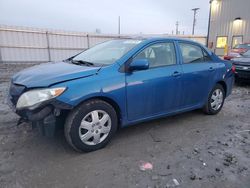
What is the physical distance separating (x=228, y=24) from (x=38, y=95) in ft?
66.2

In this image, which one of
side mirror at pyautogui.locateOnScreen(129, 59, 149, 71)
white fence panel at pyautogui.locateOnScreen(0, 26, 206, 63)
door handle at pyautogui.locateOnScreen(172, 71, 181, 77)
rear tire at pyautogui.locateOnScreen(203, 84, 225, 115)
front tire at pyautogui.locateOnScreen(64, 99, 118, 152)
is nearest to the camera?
front tire at pyautogui.locateOnScreen(64, 99, 118, 152)

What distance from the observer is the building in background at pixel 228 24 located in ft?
57.7

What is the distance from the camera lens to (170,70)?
3498mm

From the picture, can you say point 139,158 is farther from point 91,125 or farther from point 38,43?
point 38,43

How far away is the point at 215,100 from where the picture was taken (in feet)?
14.6

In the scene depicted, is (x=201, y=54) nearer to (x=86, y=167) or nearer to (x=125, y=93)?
(x=125, y=93)

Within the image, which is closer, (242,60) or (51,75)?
(51,75)

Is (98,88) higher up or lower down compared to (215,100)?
higher up

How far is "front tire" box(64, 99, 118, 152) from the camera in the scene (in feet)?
8.85

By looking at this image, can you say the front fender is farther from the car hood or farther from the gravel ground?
the gravel ground

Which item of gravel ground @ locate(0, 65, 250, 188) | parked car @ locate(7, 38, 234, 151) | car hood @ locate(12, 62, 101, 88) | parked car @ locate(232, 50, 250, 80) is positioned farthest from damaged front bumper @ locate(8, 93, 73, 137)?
parked car @ locate(232, 50, 250, 80)

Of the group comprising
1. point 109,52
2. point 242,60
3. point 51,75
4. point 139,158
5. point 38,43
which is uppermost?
point 38,43

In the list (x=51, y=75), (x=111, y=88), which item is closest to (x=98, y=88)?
(x=111, y=88)

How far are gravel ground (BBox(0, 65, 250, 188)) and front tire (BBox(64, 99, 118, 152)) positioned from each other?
15 cm
